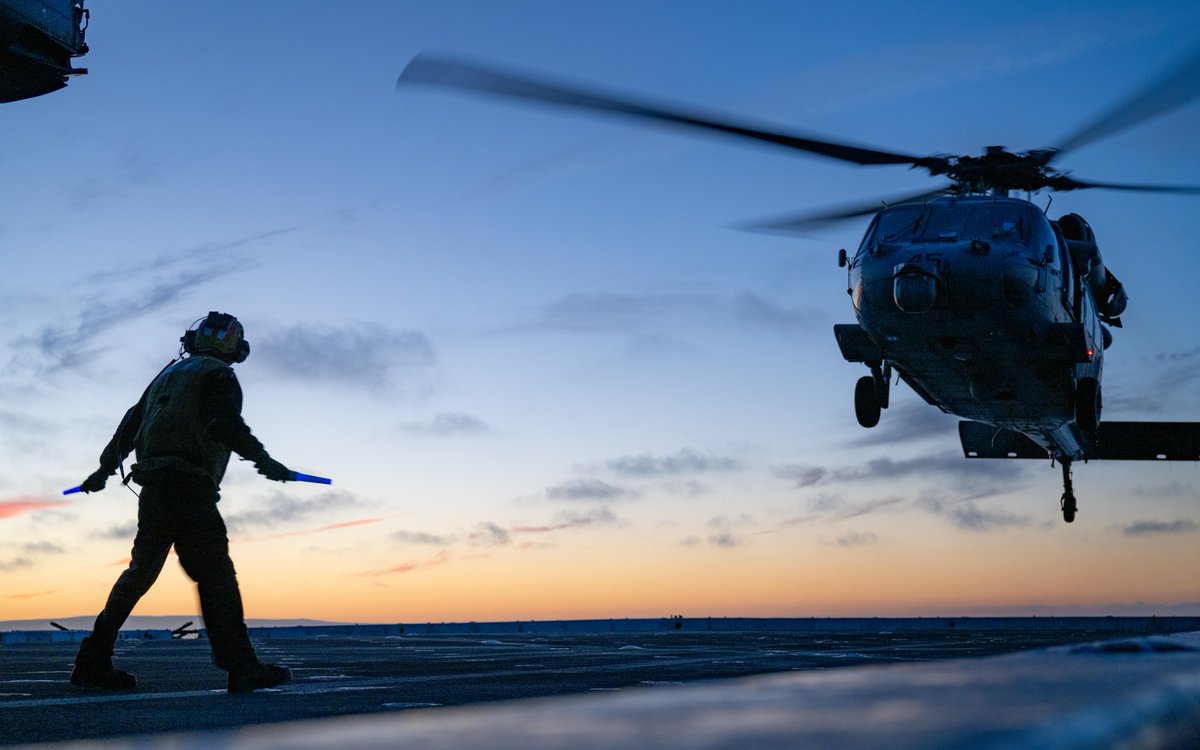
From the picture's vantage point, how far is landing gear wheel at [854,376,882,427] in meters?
19.4

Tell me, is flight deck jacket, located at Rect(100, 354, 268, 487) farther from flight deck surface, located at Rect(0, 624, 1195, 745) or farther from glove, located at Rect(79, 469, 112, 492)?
flight deck surface, located at Rect(0, 624, 1195, 745)

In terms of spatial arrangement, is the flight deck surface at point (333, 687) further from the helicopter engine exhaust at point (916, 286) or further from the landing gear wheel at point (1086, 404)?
the landing gear wheel at point (1086, 404)

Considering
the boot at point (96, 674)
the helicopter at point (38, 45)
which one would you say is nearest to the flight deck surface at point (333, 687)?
the boot at point (96, 674)

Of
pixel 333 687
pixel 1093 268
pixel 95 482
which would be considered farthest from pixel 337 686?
pixel 1093 268

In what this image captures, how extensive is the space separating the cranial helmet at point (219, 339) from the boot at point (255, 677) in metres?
2.16

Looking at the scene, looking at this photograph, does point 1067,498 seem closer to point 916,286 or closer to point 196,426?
point 916,286

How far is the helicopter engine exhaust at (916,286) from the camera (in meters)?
15.2

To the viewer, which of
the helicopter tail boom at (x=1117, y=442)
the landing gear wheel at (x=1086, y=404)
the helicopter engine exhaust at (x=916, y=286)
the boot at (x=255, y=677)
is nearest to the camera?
the boot at (x=255, y=677)

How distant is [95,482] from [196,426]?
123 centimetres

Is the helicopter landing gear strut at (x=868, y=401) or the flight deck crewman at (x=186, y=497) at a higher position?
the helicopter landing gear strut at (x=868, y=401)

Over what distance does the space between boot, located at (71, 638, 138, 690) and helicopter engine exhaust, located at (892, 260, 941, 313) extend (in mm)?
10855

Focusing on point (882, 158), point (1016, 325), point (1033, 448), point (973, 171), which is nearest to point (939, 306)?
point (1016, 325)

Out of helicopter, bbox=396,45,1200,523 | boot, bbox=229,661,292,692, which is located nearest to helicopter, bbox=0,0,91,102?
helicopter, bbox=396,45,1200,523

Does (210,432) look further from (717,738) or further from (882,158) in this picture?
(882,158)
